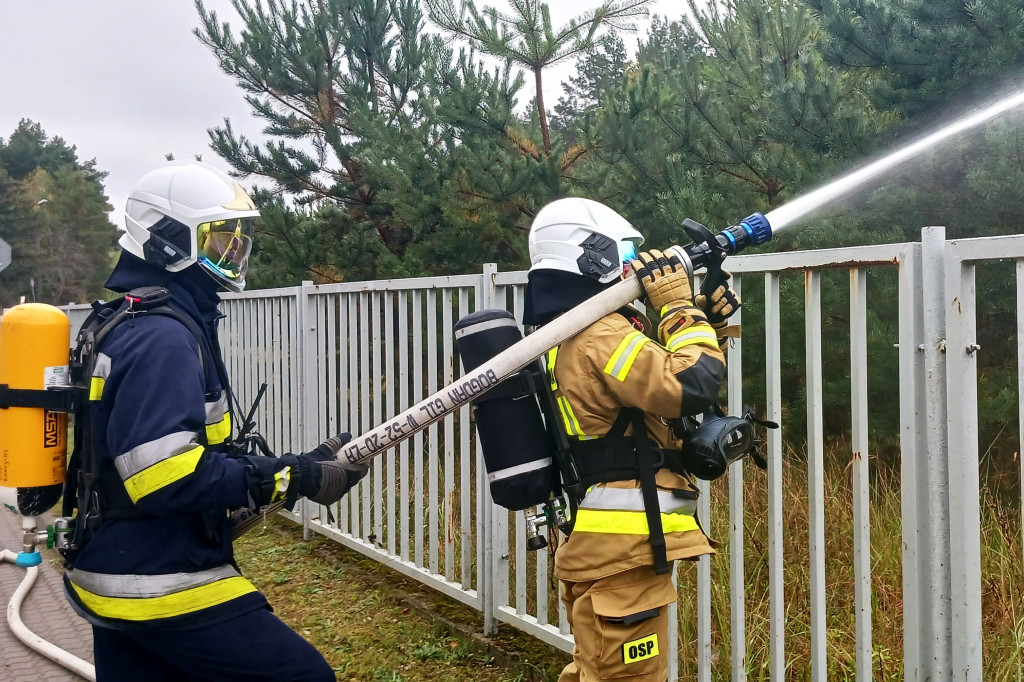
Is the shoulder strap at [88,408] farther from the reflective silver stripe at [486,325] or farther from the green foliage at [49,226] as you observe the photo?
the green foliage at [49,226]

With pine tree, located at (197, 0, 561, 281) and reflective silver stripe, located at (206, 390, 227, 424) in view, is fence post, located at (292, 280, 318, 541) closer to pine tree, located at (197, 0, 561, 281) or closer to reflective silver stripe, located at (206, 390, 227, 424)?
pine tree, located at (197, 0, 561, 281)

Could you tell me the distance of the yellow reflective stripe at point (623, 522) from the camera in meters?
2.62

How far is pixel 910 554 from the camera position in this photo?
257cm

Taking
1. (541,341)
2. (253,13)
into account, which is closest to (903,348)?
(541,341)

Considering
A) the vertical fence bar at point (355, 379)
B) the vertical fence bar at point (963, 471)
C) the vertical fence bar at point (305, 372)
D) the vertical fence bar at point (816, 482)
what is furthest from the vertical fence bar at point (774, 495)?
the vertical fence bar at point (305, 372)

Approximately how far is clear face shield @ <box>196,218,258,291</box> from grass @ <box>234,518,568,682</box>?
2.46 m

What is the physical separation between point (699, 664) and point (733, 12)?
20.3ft

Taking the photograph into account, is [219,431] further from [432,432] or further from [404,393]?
[404,393]

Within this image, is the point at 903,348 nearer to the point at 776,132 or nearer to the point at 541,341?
the point at 541,341

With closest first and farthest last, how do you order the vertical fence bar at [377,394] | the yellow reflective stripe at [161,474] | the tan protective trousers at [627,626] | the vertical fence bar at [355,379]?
the yellow reflective stripe at [161,474] < the tan protective trousers at [627,626] < the vertical fence bar at [377,394] < the vertical fence bar at [355,379]

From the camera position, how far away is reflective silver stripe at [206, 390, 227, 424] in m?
2.54

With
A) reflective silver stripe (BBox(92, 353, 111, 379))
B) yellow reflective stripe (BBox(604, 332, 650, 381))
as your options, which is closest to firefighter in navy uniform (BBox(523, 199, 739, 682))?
yellow reflective stripe (BBox(604, 332, 650, 381))

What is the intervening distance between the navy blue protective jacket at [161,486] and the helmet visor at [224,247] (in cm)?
22

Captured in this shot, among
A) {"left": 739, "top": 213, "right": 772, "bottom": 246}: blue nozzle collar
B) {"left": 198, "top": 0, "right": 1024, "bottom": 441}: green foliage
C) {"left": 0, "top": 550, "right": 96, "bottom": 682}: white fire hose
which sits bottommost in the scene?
{"left": 0, "top": 550, "right": 96, "bottom": 682}: white fire hose
